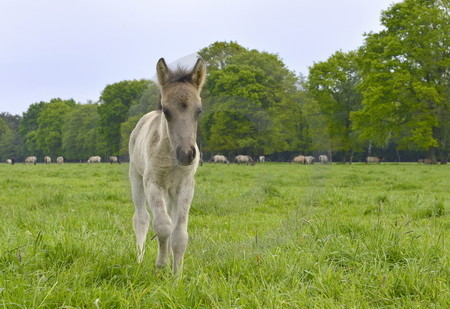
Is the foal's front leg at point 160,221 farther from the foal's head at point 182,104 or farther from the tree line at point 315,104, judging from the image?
the tree line at point 315,104

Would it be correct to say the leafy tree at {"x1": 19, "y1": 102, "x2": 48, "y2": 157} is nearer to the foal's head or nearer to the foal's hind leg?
the foal's hind leg

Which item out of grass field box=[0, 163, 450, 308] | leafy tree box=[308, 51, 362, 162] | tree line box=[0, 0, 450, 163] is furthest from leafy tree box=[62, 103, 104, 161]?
grass field box=[0, 163, 450, 308]

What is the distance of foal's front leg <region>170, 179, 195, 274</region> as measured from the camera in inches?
142

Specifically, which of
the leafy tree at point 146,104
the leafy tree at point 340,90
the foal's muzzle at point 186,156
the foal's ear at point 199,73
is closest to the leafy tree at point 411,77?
the leafy tree at point 340,90

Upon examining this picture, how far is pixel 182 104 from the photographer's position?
3.45 m

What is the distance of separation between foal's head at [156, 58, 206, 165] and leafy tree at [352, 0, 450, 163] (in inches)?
1300

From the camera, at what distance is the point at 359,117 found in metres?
35.9

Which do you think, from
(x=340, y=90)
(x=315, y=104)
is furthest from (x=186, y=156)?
(x=340, y=90)

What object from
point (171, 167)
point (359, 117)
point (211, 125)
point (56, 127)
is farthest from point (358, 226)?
point (56, 127)

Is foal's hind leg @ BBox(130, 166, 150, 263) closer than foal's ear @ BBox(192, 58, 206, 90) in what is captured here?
No

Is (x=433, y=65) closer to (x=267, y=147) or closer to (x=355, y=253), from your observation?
(x=267, y=147)

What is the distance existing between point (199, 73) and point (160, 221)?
5.17 feet

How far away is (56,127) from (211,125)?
83.3 meters

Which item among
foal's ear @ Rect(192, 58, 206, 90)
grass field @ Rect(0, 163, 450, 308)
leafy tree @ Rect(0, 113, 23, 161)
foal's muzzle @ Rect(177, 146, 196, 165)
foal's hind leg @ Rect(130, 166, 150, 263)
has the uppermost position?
leafy tree @ Rect(0, 113, 23, 161)
